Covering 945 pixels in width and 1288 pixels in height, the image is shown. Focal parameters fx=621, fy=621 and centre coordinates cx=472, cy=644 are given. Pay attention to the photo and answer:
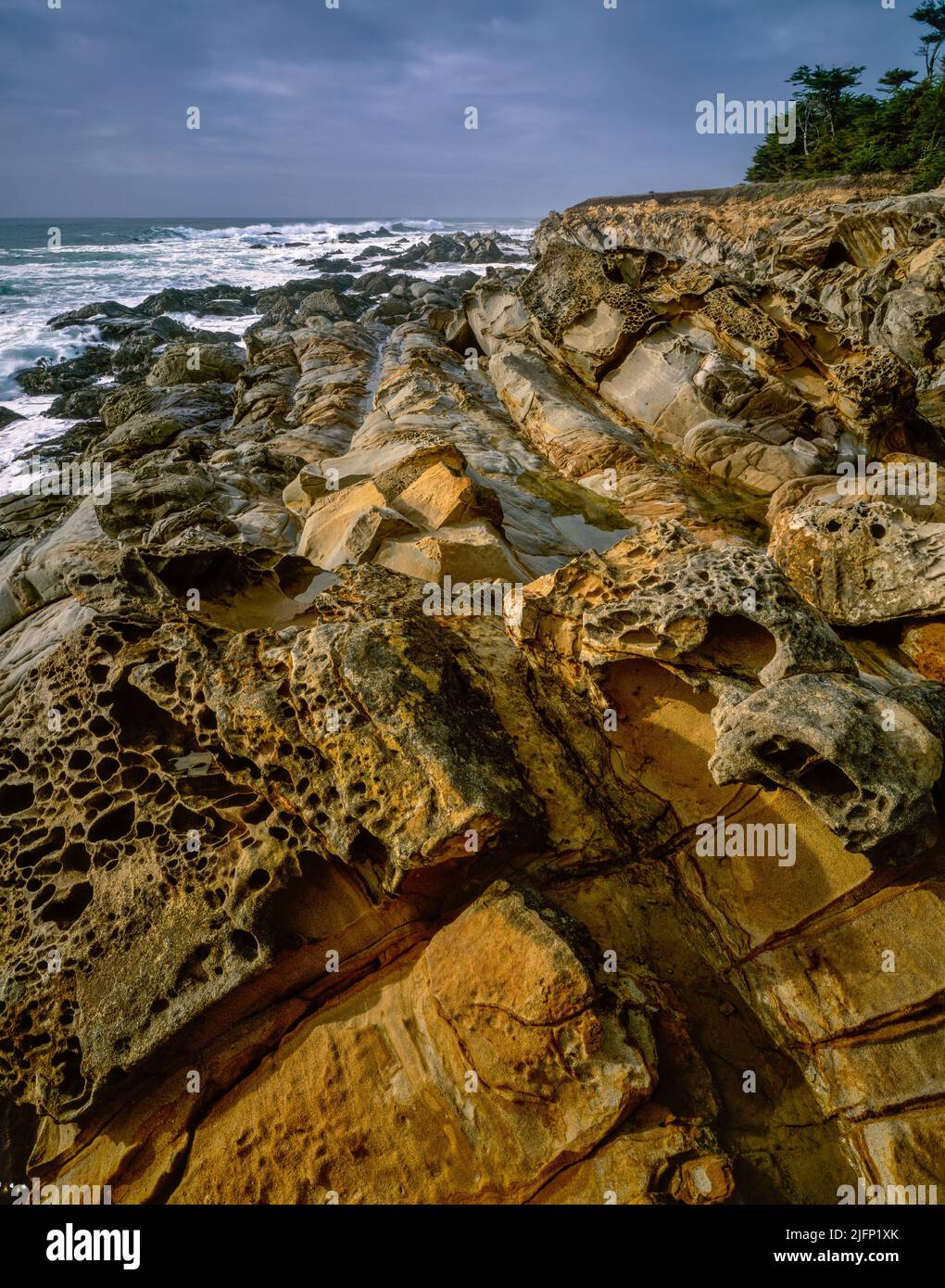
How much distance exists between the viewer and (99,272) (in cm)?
4478

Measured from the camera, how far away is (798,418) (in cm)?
1048

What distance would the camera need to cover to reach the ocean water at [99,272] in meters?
23.2

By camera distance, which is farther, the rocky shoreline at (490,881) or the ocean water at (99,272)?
the ocean water at (99,272)

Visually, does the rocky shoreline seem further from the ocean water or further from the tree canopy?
the tree canopy

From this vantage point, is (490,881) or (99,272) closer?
(490,881)

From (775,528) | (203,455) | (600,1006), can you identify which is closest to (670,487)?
(775,528)

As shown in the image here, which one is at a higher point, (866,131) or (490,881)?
(866,131)

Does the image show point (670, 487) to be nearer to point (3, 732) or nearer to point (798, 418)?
point (798, 418)

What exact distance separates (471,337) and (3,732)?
1824 centimetres

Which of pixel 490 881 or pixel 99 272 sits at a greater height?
pixel 99 272

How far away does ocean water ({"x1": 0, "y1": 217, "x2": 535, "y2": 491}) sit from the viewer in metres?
23.2

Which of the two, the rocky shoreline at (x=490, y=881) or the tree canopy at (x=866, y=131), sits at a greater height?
the tree canopy at (x=866, y=131)

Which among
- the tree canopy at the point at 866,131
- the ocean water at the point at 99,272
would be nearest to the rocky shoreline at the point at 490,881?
the ocean water at the point at 99,272

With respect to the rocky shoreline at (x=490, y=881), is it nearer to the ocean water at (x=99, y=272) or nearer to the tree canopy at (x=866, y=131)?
the ocean water at (x=99, y=272)
